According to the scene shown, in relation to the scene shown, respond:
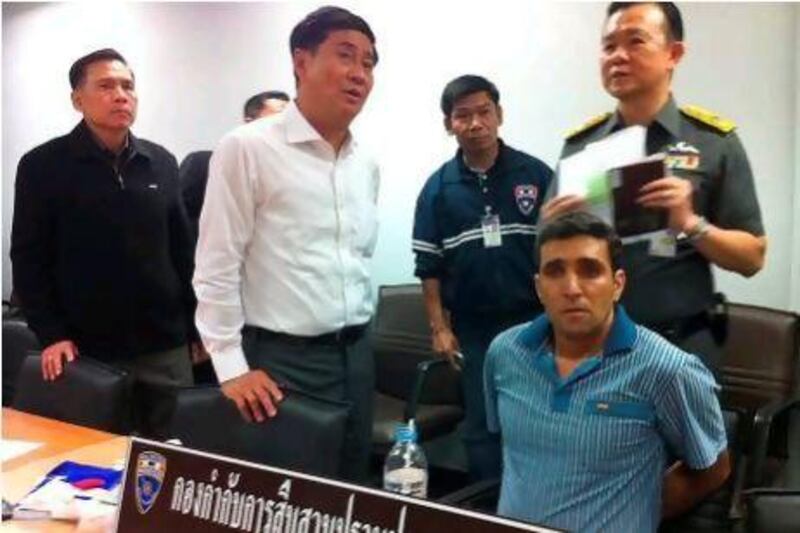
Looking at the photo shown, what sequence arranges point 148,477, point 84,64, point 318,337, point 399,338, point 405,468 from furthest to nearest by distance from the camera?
point 399,338 < point 84,64 < point 405,468 < point 318,337 < point 148,477

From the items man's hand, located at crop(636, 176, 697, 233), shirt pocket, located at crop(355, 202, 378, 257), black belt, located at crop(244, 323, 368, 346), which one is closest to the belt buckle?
black belt, located at crop(244, 323, 368, 346)

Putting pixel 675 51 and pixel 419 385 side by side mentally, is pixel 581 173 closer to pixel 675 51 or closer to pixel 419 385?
pixel 675 51

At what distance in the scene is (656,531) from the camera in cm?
186

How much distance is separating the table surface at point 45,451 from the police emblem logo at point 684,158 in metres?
1.34

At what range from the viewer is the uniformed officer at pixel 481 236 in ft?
9.20

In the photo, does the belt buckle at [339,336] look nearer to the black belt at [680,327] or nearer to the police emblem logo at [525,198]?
the black belt at [680,327]

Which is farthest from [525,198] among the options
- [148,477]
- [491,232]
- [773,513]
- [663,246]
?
[148,477]

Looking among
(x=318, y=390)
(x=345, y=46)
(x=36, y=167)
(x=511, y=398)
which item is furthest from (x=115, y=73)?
(x=511, y=398)

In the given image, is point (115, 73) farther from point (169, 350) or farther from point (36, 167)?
point (169, 350)

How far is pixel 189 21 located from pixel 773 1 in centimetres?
278

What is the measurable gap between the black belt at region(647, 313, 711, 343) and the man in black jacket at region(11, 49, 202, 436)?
1.71m

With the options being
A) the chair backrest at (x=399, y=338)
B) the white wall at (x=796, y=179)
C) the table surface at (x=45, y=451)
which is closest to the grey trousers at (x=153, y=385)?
the table surface at (x=45, y=451)

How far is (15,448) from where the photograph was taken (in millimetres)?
2045

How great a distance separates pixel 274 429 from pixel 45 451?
589mm
